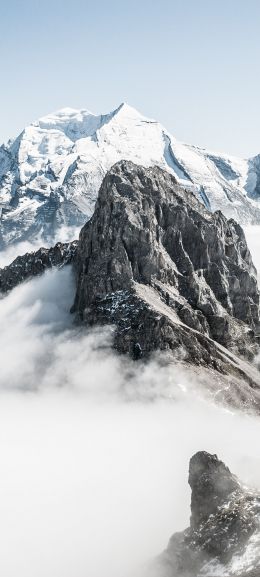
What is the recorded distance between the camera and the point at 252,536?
117250 mm

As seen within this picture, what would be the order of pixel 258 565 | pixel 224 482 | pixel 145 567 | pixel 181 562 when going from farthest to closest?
pixel 145 567
pixel 224 482
pixel 181 562
pixel 258 565

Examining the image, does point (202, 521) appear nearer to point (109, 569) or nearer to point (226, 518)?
point (226, 518)

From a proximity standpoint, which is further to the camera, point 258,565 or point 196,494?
point 196,494

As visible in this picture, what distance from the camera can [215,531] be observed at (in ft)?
406

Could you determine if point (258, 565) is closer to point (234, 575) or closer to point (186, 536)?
point (234, 575)

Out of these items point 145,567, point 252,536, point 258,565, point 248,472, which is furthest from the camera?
point 248,472

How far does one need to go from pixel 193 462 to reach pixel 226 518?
1817 centimetres

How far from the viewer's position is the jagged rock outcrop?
117m

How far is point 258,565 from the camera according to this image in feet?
360

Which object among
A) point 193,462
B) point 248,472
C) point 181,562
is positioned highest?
point 193,462

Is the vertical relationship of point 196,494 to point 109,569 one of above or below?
above

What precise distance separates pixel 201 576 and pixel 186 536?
12.2 metres

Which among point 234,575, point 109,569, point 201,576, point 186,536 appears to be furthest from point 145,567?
point 109,569

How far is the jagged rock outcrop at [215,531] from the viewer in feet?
383
